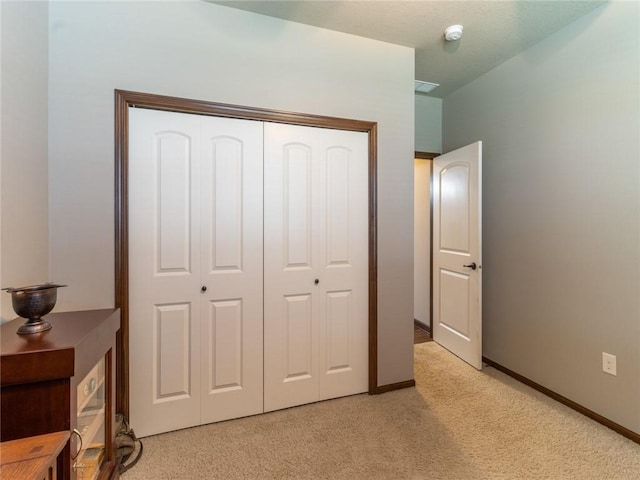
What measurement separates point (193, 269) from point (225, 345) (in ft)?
1.72

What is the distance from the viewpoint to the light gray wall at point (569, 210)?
187 cm

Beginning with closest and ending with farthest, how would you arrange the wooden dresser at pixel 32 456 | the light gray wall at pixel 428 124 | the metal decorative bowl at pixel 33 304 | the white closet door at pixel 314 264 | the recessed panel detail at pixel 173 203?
the wooden dresser at pixel 32 456 → the metal decorative bowl at pixel 33 304 → the recessed panel detail at pixel 173 203 → the white closet door at pixel 314 264 → the light gray wall at pixel 428 124

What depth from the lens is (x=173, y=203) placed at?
186 cm

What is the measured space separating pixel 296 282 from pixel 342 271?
351 millimetres

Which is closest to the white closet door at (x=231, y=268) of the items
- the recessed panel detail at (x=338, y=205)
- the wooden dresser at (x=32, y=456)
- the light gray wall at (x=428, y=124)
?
the recessed panel detail at (x=338, y=205)

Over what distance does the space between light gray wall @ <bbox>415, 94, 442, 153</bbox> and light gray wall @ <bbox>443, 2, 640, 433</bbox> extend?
54 centimetres

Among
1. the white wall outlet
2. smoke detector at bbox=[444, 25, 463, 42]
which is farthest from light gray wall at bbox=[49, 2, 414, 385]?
the white wall outlet

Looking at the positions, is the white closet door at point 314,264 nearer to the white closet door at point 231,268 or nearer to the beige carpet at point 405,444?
the white closet door at point 231,268

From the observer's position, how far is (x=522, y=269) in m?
2.54

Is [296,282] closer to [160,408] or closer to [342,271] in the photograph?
[342,271]

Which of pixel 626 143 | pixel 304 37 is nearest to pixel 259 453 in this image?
pixel 304 37

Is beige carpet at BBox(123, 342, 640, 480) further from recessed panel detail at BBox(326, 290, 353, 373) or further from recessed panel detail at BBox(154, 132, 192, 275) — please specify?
recessed panel detail at BBox(154, 132, 192, 275)

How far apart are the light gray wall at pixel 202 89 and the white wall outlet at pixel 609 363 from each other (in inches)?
46.5

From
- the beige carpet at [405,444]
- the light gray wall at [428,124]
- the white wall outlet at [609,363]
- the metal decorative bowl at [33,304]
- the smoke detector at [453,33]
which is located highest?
the smoke detector at [453,33]
